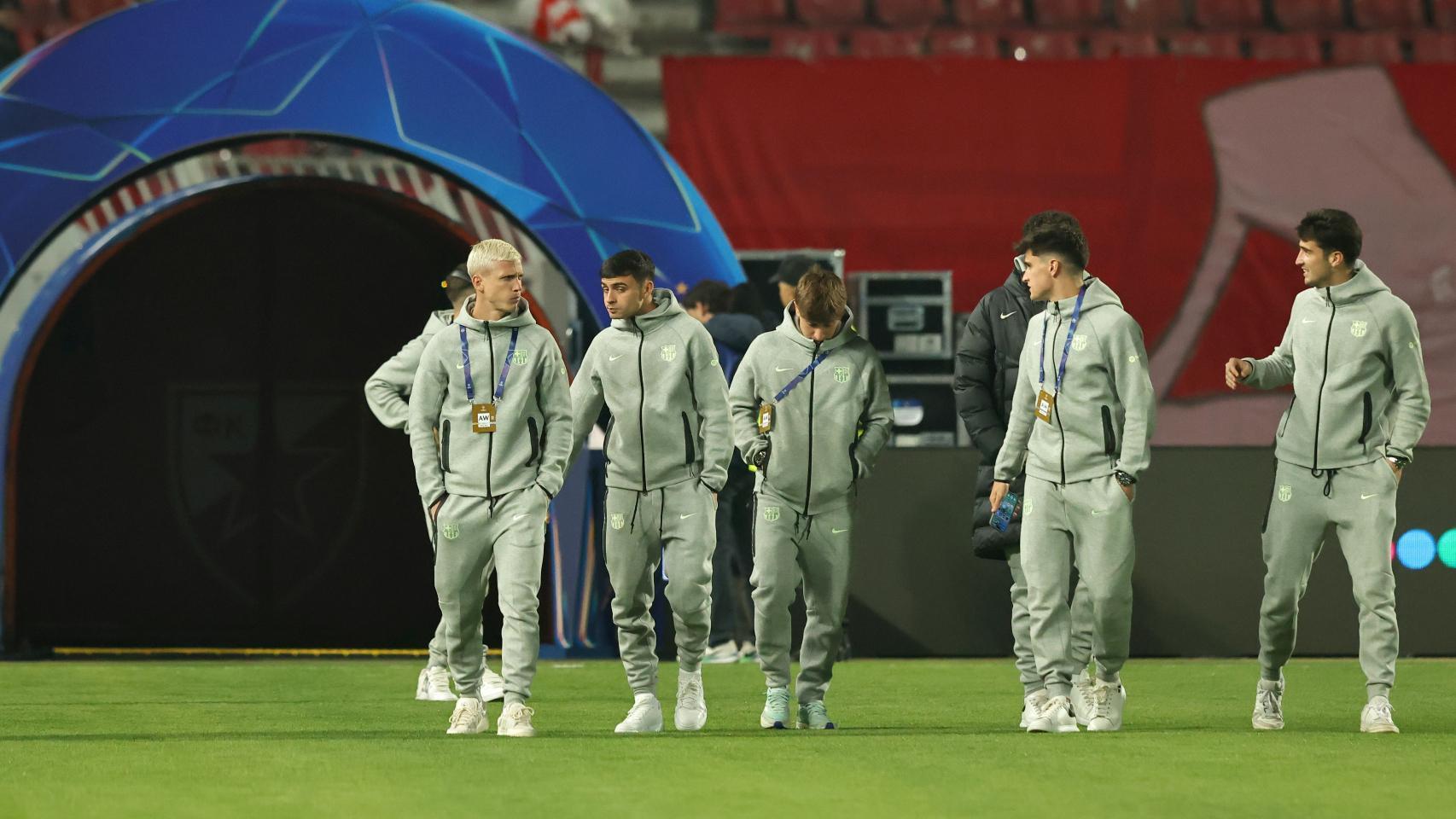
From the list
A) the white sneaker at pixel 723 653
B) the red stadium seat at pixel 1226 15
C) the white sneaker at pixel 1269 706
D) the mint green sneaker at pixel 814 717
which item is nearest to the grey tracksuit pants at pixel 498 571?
the mint green sneaker at pixel 814 717

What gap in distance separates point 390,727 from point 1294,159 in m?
11.9

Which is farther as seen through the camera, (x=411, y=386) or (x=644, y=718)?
(x=411, y=386)

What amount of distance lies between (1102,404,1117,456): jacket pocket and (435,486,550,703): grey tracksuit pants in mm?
1767

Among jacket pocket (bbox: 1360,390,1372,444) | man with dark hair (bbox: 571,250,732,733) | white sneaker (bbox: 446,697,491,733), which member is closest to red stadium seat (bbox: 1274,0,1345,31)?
jacket pocket (bbox: 1360,390,1372,444)

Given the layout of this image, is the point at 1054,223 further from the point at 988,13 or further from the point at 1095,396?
the point at 988,13

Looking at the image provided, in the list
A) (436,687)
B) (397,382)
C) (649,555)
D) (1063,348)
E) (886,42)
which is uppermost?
(886,42)

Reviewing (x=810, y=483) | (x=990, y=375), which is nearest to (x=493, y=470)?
(x=810, y=483)

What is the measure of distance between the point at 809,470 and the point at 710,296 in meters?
3.18

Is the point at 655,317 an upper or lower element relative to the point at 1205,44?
lower

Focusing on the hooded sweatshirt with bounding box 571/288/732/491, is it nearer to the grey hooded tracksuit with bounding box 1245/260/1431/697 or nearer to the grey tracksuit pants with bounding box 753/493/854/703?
the grey tracksuit pants with bounding box 753/493/854/703

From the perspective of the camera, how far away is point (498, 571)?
6.43 metres

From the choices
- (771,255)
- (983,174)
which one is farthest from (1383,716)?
(983,174)

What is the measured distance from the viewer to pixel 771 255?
14734 mm

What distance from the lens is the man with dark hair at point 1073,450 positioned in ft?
21.2
